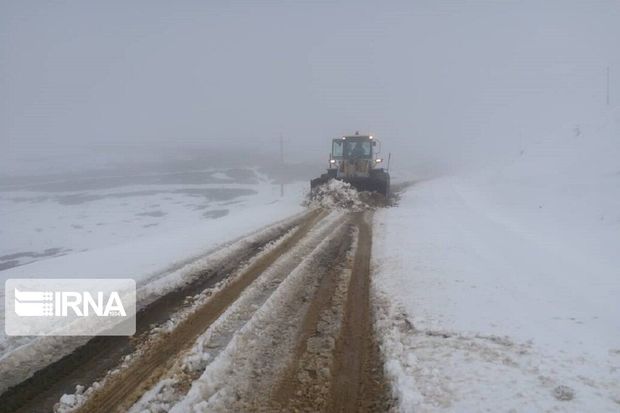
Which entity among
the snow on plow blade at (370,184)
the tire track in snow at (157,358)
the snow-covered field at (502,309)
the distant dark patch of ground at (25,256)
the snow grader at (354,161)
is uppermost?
the snow grader at (354,161)

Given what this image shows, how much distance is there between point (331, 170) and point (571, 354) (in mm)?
20664

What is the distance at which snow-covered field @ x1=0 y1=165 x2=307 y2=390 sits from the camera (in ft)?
30.9

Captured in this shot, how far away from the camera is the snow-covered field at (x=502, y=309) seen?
4371 mm

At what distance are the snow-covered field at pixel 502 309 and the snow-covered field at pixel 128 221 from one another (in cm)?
434

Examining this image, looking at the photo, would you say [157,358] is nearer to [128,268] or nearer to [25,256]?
[128,268]

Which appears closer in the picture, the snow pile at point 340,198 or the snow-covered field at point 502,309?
the snow-covered field at point 502,309

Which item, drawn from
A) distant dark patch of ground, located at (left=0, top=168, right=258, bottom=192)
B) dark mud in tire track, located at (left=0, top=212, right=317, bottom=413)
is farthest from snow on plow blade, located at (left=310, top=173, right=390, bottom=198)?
distant dark patch of ground, located at (left=0, top=168, right=258, bottom=192)

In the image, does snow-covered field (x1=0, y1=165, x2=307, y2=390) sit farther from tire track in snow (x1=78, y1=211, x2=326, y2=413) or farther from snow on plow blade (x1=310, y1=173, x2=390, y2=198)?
snow on plow blade (x1=310, y1=173, x2=390, y2=198)

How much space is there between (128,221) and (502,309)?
28.9 meters

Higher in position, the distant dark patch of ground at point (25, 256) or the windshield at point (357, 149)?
the windshield at point (357, 149)

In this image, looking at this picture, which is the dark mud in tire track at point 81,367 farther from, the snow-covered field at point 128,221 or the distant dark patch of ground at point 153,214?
the distant dark patch of ground at point 153,214

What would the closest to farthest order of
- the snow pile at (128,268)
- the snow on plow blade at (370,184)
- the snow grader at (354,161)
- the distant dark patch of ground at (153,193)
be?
the snow pile at (128,268), the snow on plow blade at (370,184), the snow grader at (354,161), the distant dark patch of ground at (153,193)

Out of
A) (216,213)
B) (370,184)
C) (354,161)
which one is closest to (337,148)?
(354,161)

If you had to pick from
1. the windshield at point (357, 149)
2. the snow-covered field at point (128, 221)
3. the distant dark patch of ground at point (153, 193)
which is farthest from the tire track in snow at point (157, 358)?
the distant dark patch of ground at point (153, 193)
